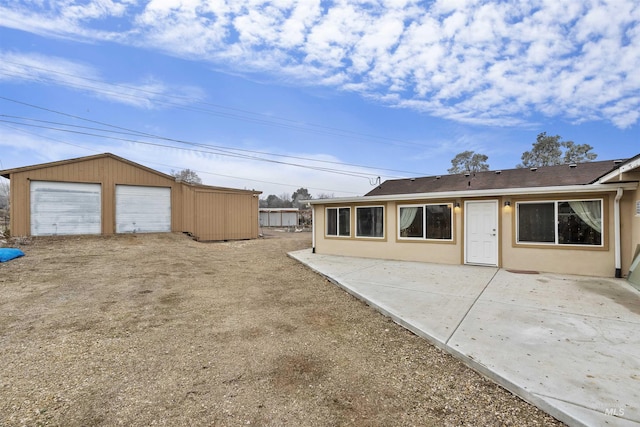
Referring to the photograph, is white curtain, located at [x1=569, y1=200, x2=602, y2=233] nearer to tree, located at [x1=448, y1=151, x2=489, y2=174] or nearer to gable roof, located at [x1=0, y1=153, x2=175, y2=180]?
gable roof, located at [x1=0, y1=153, x2=175, y2=180]

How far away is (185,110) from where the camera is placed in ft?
57.2

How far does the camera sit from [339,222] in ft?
33.2

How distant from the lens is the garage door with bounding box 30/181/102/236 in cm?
1157

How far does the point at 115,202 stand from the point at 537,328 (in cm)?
1543

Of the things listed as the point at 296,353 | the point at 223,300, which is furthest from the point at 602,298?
the point at 223,300

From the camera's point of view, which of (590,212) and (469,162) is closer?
(590,212)

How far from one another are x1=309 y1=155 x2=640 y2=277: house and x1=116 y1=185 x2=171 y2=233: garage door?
8.30m

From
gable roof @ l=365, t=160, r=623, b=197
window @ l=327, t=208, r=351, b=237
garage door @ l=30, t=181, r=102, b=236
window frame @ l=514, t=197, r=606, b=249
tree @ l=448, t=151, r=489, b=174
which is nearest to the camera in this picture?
window frame @ l=514, t=197, r=606, b=249

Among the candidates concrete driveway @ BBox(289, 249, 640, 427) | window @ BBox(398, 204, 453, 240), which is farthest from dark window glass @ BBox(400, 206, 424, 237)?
concrete driveway @ BBox(289, 249, 640, 427)

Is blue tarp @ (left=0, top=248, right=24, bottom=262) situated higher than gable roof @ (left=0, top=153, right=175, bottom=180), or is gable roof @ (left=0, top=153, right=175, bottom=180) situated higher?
gable roof @ (left=0, top=153, right=175, bottom=180)

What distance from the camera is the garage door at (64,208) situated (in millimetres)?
11570

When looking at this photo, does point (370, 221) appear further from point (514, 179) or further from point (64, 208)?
point (64, 208)

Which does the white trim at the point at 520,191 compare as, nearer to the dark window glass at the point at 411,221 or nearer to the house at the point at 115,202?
the dark window glass at the point at 411,221

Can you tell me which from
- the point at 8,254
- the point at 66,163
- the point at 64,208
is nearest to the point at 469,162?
the point at 66,163
